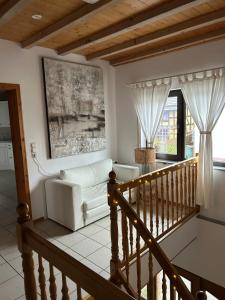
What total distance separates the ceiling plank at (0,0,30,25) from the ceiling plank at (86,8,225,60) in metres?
1.72

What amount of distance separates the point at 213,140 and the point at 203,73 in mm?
1044

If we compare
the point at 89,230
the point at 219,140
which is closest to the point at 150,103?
the point at 219,140

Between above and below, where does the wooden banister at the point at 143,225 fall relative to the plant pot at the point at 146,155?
below

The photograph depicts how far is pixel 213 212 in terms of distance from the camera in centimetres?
358

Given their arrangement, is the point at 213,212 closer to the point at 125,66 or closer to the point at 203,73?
the point at 203,73

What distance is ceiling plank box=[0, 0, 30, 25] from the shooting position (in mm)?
2102

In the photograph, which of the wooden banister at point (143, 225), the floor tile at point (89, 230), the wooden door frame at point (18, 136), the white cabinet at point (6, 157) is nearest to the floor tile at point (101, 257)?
the wooden banister at point (143, 225)

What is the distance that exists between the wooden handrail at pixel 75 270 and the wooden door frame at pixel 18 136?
229cm

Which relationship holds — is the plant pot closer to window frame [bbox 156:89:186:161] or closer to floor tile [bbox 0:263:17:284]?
window frame [bbox 156:89:186:161]

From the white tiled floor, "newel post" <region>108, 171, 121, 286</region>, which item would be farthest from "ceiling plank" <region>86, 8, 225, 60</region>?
the white tiled floor

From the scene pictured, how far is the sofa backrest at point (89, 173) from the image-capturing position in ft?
12.1

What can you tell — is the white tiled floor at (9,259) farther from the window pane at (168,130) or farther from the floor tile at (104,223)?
the window pane at (168,130)

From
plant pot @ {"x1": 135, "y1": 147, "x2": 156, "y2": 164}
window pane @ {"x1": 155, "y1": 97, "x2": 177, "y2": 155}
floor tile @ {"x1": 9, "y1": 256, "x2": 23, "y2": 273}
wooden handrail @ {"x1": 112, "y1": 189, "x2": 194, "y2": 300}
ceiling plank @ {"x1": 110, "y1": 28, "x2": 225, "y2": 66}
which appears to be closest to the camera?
wooden handrail @ {"x1": 112, "y1": 189, "x2": 194, "y2": 300}

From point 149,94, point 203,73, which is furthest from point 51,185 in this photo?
point 203,73
